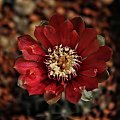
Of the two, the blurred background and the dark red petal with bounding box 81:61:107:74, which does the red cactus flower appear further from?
the blurred background

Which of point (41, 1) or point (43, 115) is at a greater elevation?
point (41, 1)

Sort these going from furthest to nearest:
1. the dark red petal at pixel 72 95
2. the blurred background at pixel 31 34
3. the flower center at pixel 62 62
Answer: the blurred background at pixel 31 34 < the flower center at pixel 62 62 < the dark red petal at pixel 72 95

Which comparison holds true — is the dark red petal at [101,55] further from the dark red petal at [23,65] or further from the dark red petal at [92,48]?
the dark red petal at [23,65]

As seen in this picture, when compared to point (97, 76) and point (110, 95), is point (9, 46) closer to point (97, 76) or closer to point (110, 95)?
point (110, 95)

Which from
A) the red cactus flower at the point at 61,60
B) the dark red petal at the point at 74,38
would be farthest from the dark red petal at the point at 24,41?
the dark red petal at the point at 74,38

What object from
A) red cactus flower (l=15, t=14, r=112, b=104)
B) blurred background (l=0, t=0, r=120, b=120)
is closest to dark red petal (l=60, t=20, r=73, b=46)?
red cactus flower (l=15, t=14, r=112, b=104)

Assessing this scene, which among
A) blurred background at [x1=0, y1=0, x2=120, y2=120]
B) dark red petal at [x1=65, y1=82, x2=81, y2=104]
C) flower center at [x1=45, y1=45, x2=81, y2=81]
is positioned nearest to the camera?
dark red petal at [x1=65, y1=82, x2=81, y2=104]

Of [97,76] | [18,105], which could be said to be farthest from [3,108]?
[97,76]
